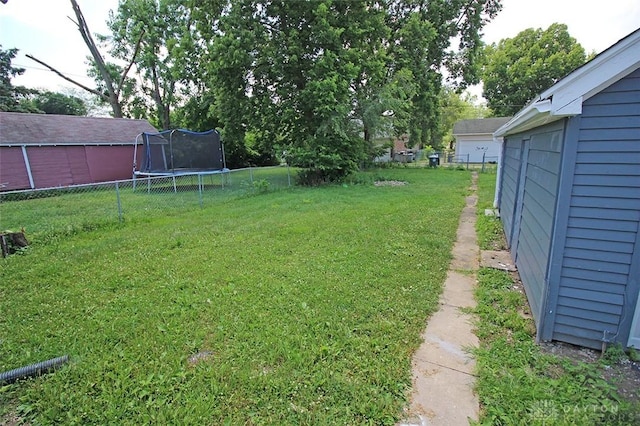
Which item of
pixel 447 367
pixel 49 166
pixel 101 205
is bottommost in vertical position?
pixel 447 367

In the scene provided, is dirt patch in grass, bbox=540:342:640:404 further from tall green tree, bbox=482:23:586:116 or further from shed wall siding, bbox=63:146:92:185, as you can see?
tall green tree, bbox=482:23:586:116

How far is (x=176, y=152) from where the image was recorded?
12250 mm

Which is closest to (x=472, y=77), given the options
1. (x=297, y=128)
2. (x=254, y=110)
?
(x=297, y=128)

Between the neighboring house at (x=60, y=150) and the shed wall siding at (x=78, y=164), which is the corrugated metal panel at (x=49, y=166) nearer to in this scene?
the neighboring house at (x=60, y=150)

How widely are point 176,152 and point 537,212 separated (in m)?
12.4

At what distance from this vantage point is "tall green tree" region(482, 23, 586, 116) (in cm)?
2531

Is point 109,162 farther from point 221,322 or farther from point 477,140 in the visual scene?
point 477,140

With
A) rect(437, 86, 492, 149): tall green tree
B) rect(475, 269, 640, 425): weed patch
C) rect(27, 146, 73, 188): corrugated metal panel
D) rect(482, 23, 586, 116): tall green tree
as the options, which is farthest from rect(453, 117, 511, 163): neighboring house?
rect(27, 146, 73, 188): corrugated metal panel

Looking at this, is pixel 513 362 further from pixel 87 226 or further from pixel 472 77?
pixel 472 77

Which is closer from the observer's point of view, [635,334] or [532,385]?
[532,385]

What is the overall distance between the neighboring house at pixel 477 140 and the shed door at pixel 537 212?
22.8m

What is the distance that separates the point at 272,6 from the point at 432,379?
12.4 m

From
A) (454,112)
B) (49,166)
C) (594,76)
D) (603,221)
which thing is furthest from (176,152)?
(454,112)

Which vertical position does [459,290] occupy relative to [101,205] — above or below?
below
